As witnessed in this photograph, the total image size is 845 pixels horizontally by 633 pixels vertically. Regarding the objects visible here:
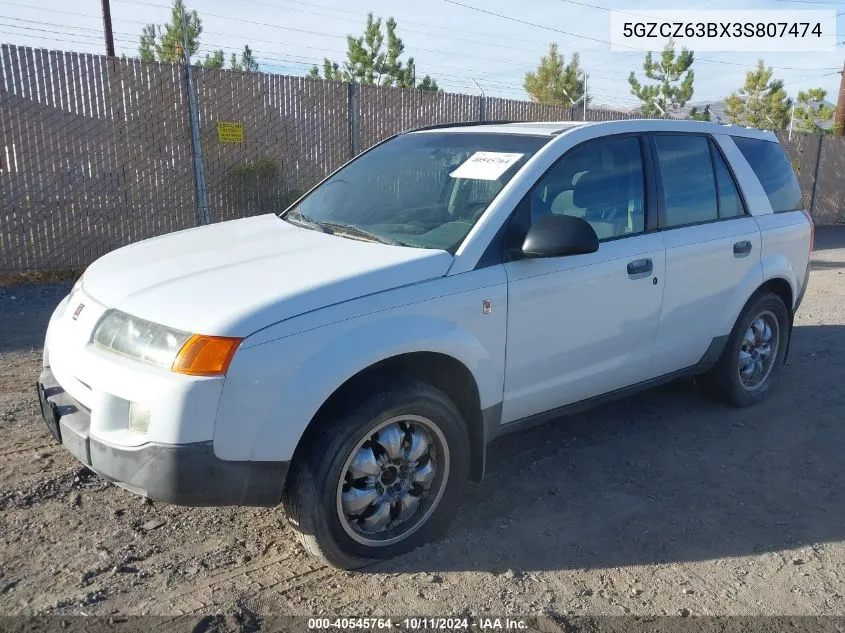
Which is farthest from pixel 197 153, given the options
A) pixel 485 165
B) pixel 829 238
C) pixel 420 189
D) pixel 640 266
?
pixel 829 238

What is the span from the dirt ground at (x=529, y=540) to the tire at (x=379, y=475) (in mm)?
134

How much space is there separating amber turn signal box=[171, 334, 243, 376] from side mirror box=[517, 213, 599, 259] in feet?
4.52

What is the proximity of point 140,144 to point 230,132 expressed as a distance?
1.17 metres

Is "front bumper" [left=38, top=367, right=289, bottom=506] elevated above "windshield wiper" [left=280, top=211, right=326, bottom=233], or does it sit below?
below

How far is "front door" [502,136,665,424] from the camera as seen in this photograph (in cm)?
346

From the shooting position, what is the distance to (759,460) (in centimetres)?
432

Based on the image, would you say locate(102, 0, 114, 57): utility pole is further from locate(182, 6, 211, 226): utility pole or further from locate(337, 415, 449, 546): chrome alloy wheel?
locate(337, 415, 449, 546): chrome alloy wheel

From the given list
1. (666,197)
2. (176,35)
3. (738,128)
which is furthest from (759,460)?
(176,35)

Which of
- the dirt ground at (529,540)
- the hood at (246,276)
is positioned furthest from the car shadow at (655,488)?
the hood at (246,276)

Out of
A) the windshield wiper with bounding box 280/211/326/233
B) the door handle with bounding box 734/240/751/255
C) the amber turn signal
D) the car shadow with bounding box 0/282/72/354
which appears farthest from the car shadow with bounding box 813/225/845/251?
the amber turn signal

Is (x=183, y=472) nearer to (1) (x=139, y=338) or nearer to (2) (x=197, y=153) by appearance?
(1) (x=139, y=338)

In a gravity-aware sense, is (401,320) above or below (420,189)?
below

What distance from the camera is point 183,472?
2.58m

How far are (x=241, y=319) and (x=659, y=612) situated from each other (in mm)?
1983
